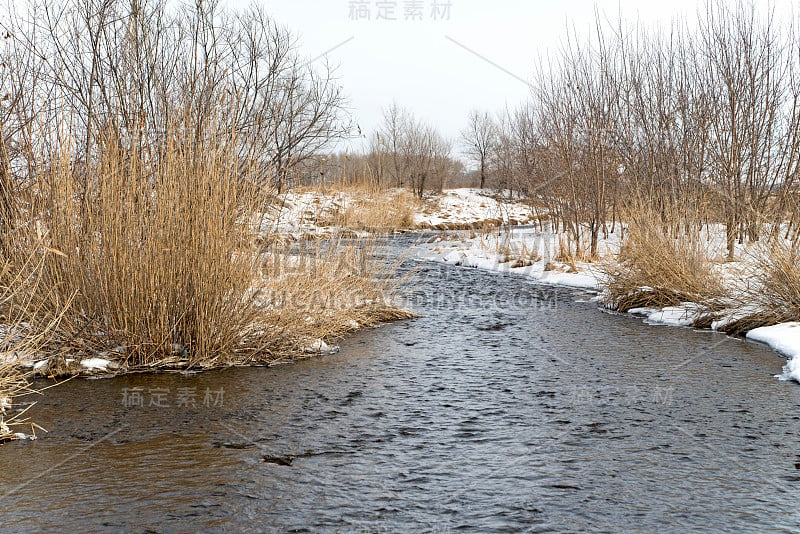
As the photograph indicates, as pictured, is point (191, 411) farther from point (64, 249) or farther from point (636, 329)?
point (636, 329)

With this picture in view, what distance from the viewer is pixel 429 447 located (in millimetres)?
3430

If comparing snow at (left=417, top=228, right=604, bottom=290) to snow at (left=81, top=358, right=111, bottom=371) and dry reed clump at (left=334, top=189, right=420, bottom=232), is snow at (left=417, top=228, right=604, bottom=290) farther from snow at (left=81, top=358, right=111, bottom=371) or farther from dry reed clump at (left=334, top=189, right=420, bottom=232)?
snow at (left=81, top=358, right=111, bottom=371)

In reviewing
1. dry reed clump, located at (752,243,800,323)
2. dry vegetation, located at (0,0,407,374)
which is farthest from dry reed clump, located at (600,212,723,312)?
dry vegetation, located at (0,0,407,374)

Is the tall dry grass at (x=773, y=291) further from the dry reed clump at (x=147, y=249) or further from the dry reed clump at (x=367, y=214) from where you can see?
the dry reed clump at (x=147, y=249)

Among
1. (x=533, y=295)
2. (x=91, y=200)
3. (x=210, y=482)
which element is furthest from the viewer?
(x=533, y=295)

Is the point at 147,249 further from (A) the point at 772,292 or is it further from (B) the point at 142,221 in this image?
(A) the point at 772,292

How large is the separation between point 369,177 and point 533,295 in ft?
10.3

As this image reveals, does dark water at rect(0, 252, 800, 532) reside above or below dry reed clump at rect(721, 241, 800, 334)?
below

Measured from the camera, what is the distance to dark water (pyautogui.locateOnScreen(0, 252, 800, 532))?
265 cm

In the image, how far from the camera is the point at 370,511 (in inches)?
105

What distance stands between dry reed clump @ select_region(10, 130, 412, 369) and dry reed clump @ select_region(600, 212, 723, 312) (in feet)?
15.7

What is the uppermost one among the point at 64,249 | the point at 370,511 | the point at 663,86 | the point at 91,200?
the point at 663,86

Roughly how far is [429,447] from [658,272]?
5.17 m

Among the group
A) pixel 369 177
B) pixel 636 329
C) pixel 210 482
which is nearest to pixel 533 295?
pixel 636 329
